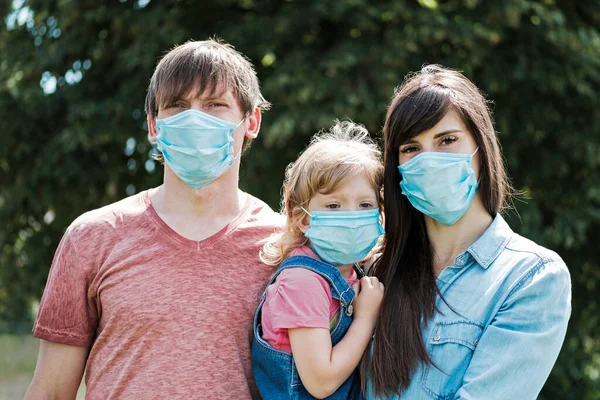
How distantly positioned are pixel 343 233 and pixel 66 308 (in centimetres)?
114

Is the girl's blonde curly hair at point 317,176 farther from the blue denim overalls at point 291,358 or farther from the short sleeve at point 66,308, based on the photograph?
the short sleeve at point 66,308

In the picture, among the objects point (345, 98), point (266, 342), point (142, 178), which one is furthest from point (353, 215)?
point (142, 178)

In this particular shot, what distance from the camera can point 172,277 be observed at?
310cm

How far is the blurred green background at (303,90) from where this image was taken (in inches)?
279

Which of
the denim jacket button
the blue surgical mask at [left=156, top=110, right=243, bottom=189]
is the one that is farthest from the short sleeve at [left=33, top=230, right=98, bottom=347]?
the denim jacket button

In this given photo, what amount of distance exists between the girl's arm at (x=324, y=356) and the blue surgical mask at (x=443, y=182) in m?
0.56

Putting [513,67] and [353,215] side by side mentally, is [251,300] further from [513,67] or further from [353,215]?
[513,67]

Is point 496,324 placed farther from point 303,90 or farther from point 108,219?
point 303,90

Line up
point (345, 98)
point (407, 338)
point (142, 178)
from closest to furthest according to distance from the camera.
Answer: point (407, 338), point (345, 98), point (142, 178)

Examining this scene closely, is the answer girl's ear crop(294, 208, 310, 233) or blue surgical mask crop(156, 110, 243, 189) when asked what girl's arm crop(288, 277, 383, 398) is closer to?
girl's ear crop(294, 208, 310, 233)

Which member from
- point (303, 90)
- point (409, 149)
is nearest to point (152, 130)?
point (409, 149)

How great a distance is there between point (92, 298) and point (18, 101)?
18.0 ft

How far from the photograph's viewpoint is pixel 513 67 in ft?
25.0

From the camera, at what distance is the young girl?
9.68 ft
